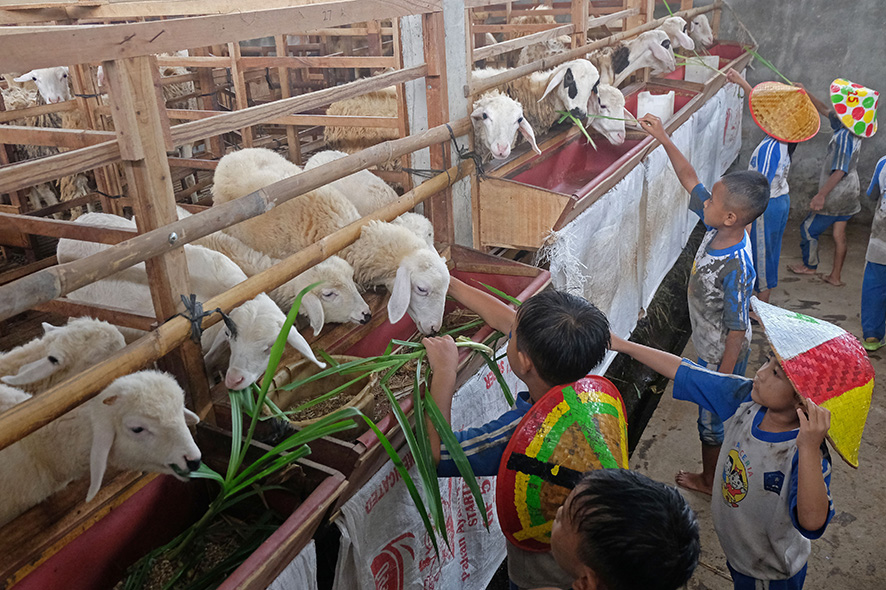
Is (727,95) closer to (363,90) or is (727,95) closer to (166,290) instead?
(363,90)

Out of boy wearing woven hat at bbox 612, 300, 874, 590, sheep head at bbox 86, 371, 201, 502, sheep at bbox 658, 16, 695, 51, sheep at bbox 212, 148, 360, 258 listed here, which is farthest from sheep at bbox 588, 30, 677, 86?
sheep head at bbox 86, 371, 201, 502

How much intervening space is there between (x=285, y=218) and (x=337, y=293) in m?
0.63

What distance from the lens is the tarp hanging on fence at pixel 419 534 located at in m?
2.00

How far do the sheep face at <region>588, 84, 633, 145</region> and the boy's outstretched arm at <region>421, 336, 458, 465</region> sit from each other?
3.39 m

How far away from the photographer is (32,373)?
202 cm

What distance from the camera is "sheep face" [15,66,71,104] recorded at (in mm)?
6234

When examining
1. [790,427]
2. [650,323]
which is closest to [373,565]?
[790,427]

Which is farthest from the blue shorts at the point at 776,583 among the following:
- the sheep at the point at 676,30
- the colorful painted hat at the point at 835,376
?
the sheep at the point at 676,30

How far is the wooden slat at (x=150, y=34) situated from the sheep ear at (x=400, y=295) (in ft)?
3.40

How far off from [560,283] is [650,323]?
243cm

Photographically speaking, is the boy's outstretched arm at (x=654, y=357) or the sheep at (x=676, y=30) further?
the sheep at (x=676, y=30)

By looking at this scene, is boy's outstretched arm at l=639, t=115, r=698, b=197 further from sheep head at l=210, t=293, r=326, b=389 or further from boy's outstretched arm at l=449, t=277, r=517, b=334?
sheep head at l=210, t=293, r=326, b=389

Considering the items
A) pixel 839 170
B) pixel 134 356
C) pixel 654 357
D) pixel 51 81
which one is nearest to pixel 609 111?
pixel 839 170

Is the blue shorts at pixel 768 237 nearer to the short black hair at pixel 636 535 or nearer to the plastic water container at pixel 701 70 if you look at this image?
the plastic water container at pixel 701 70
